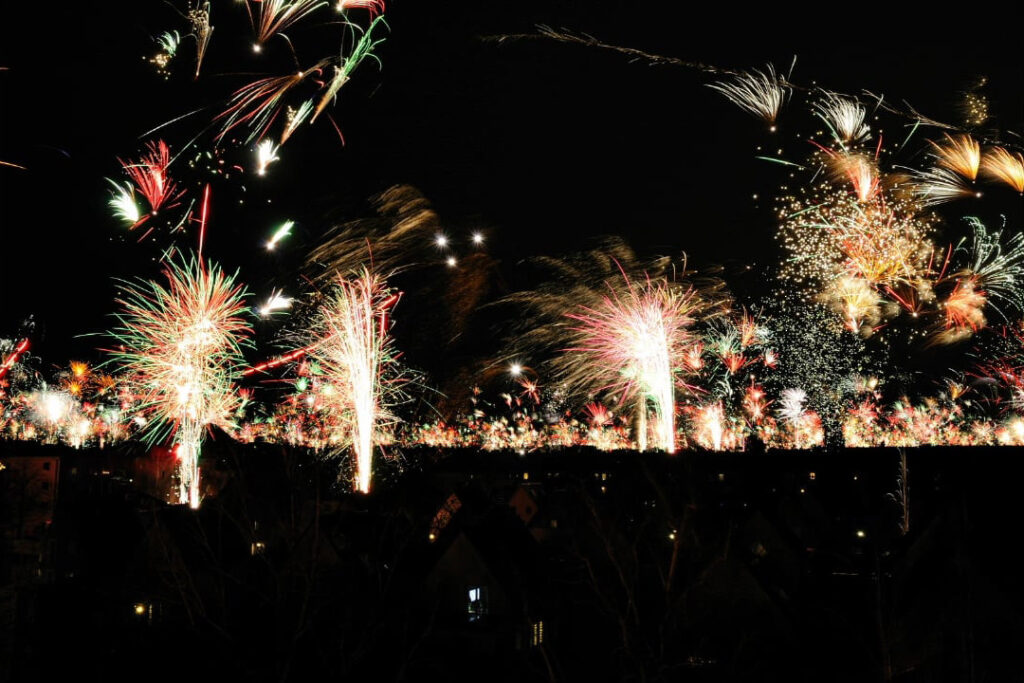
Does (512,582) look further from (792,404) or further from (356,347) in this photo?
(792,404)

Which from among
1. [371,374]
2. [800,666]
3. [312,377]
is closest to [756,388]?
[312,377]

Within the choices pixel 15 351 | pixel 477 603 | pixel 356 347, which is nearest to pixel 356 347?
pixel 356 347

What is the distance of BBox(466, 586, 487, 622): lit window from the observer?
17.5 metres

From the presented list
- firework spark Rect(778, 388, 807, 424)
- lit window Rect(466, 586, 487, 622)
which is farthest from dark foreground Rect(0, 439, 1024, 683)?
firework spark Rect(778, 388, 807, 424)

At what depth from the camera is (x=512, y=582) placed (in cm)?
1772

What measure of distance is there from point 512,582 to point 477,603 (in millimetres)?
820

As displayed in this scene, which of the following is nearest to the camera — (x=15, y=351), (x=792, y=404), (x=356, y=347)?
(x=356, y=347)

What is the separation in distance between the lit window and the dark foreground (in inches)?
1.7

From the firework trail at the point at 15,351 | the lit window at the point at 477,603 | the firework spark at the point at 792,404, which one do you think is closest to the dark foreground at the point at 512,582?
the lit window at the point at 477,603

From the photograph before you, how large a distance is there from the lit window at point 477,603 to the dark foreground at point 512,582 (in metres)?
0.04

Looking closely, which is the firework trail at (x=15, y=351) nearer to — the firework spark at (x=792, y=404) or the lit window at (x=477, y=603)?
the lit window at (x=477, y=603)

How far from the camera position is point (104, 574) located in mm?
19375

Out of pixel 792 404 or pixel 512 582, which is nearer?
pixel 512 582

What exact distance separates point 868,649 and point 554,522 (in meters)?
12.7
